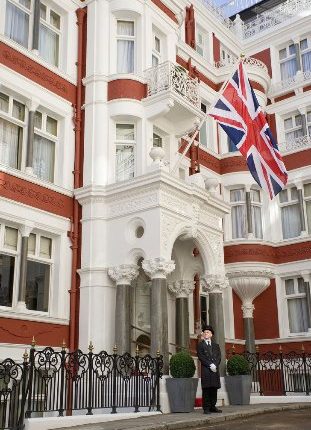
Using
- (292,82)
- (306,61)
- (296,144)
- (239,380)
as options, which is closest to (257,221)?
(296,144)

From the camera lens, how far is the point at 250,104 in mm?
17281

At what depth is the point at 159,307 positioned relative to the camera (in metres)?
14.9

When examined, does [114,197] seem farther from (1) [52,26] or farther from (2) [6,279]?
(1) [52,26]

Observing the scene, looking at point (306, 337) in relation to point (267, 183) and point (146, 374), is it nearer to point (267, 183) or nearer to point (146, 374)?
point (267, 183)

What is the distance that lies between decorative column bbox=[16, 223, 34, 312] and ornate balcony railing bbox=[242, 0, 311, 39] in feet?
58.6

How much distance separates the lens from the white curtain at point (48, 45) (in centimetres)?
1838

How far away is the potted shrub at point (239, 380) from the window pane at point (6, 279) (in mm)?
6216

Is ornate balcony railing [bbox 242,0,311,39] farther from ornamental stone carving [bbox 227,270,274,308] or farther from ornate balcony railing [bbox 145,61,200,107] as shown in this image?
ornamental stone carving [bbox 227,270,274,308]

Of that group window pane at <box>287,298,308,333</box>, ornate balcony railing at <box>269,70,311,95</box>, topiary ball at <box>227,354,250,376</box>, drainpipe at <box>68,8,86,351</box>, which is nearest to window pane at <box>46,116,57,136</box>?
drainpipe at <box>68,8,86,351</box>

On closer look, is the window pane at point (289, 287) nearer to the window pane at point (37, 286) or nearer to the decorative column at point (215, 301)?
the decorative column at point (215, 301)

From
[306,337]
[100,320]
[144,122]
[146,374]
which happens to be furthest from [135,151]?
[306,337]

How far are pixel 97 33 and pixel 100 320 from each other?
9.33m

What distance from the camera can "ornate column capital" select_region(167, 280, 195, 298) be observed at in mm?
18766

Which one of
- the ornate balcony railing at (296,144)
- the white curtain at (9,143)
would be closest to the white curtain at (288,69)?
the ornate balcony railing at (296,144)
